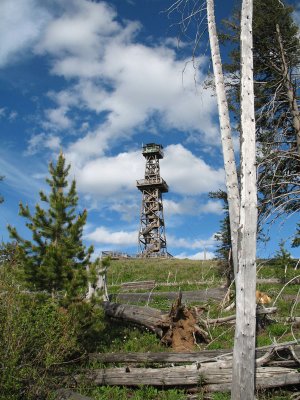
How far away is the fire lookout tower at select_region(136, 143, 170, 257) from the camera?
68.8 meters

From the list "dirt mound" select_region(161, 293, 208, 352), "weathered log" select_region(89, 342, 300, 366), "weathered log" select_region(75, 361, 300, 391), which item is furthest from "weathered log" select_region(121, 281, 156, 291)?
"weathered log" select_region(75, 361, 300, 391)

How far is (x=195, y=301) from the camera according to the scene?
54.7 ft

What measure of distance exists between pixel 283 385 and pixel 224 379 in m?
1.12

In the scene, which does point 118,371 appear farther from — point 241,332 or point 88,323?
point 241,332

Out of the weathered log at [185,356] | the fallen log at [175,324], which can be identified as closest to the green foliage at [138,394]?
the weathered log at [185,356]

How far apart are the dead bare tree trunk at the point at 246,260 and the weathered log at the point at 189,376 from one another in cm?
177

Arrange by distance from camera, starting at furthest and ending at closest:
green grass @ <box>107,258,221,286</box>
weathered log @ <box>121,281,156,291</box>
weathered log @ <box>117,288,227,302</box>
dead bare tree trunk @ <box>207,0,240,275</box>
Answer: green grass @ <box>107,258,221,286</box>
weathered log @ <box>121,281,156,291</box>
weathered log @ <box>117,288,227,302</box>
dead bare tree trunk @ <box>207,0,240,275</box>

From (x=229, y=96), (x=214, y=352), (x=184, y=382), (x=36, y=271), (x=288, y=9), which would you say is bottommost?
(x=184, y=382)

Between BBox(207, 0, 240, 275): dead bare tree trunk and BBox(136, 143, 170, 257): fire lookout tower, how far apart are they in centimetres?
5866

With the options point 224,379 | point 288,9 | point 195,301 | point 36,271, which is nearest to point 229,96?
point 288,9

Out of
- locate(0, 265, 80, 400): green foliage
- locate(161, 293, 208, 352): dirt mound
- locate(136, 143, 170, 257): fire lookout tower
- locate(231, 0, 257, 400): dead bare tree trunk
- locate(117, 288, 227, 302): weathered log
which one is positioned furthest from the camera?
locate(136, 143, 170, 257): fire lookout tower

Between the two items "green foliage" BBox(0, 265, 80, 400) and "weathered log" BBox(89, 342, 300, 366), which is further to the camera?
"weathered log" BBox(89, 342, 300, 366)

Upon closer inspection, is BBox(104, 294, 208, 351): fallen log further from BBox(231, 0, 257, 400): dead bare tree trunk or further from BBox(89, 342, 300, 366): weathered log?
BBox(231, 0, 257, 400): dead bare tree trunk

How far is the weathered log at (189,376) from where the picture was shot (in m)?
7.53
